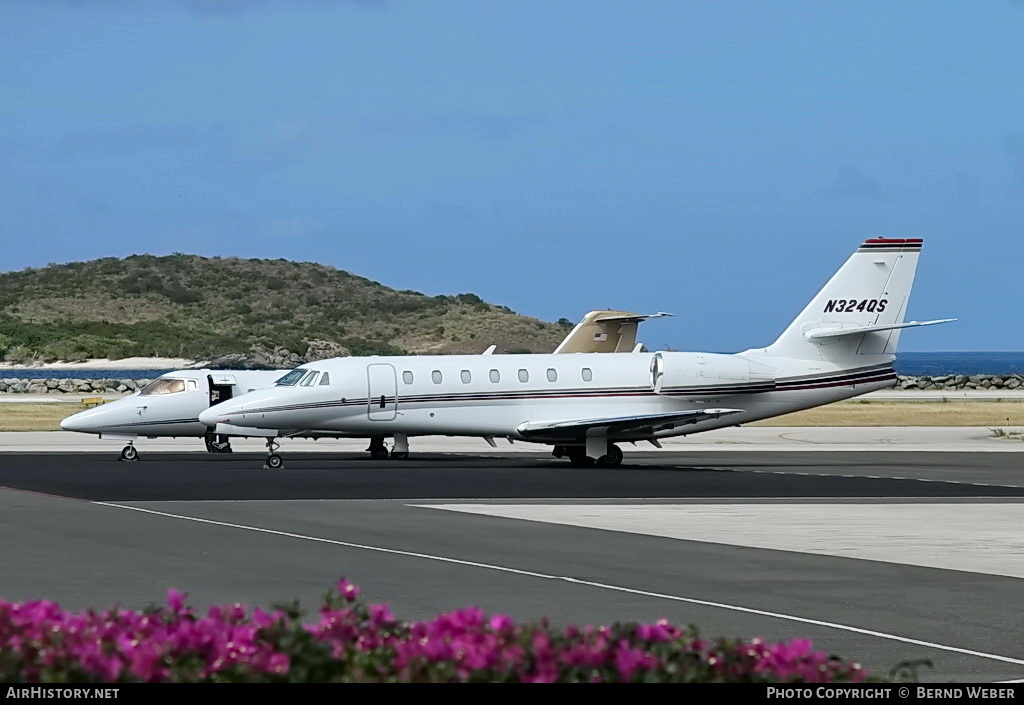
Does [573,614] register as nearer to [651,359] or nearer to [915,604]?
[915,604]

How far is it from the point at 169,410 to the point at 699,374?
43.9 feet

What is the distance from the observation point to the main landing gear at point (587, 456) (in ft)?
128

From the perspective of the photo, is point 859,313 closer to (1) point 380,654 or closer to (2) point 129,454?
(2) point 129,454

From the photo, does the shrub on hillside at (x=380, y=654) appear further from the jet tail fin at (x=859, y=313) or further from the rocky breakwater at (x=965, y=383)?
the rocky breakwater at (x=965, y=383)

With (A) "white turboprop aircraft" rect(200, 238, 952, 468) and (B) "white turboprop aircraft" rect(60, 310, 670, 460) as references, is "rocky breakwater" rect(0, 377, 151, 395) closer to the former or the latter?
(B) "white turboprop aircraft" rect(60, 310, 670, 460)

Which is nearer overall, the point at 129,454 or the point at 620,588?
the point at 620,588

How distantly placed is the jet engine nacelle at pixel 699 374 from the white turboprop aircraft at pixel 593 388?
23 mm

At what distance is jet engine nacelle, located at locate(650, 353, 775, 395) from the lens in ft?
128

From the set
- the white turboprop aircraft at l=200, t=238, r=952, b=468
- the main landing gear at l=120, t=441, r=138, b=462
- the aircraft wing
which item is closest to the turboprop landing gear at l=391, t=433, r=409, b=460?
the white turboprop aircraft at l=200, t=238, r=952, b=468

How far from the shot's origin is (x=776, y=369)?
39312mm

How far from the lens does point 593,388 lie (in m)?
39.2

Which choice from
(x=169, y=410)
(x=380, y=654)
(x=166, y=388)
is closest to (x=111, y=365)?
(x=166, y=388)

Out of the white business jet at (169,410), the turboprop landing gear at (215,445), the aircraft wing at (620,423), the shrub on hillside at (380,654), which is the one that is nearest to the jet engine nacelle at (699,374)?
the aircraft wing at (620,423)

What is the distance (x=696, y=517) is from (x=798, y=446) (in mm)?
23867
